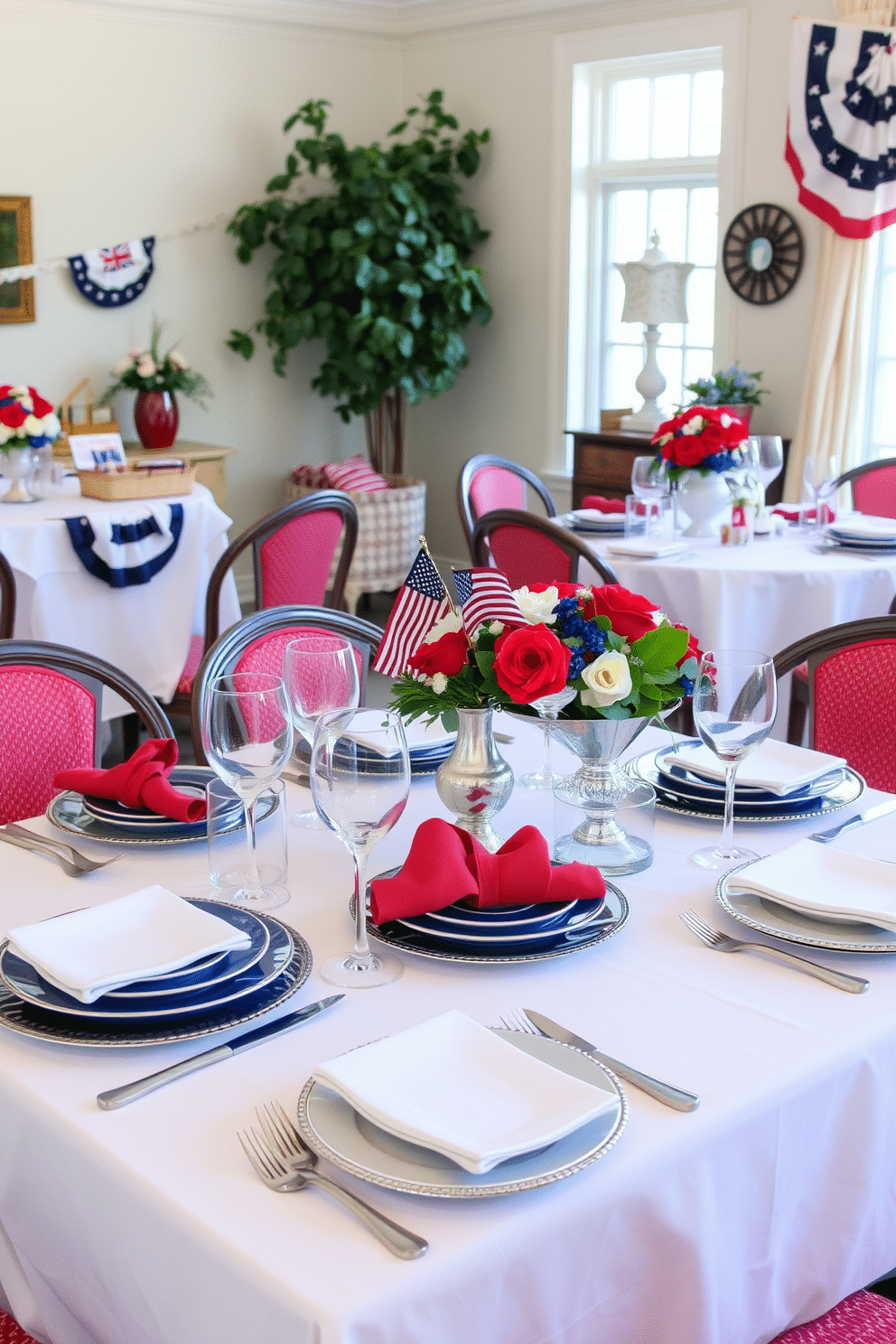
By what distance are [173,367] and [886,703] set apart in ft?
14.0

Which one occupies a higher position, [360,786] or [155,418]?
[155,418]

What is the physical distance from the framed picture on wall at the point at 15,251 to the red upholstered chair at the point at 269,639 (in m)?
3.80

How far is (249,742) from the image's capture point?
140 cm

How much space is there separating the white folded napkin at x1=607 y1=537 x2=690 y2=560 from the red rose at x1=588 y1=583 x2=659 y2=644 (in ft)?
6.34

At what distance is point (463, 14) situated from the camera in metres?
6.09

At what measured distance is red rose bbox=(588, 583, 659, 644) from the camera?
58.5 inches

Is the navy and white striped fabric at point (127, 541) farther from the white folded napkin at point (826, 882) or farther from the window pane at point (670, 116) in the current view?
the window pane at point (670, 116)

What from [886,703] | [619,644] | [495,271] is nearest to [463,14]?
[495,271]

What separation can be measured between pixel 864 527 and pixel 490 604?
247cm

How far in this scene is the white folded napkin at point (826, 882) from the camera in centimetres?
133

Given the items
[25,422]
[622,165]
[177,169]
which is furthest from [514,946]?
[177,169]

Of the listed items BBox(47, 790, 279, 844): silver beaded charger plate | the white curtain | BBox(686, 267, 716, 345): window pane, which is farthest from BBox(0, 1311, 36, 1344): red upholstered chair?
BBox(686, 267, 716, 345): window pane

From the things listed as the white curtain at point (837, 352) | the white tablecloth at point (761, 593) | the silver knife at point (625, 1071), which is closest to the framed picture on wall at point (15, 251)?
the white curtain at point (837, 352)

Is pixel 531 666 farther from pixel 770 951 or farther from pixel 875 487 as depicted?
pixel 875 487
